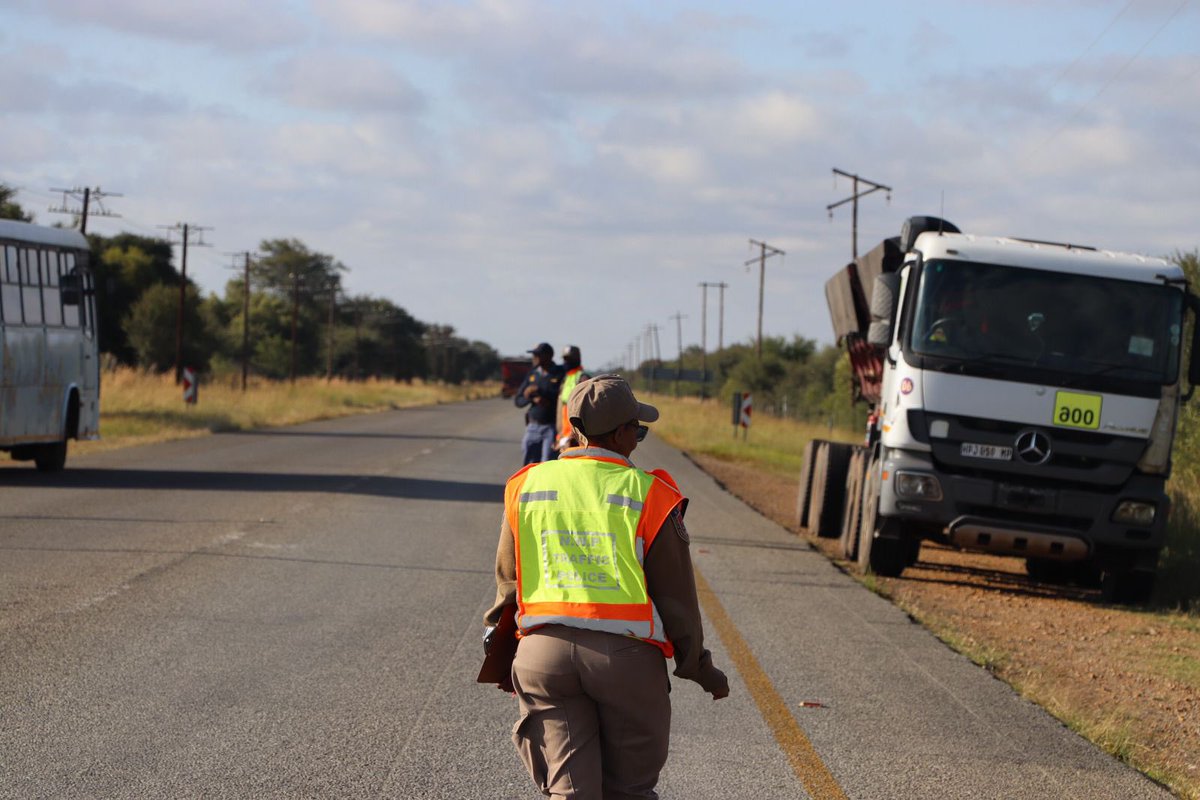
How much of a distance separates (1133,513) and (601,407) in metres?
8.95

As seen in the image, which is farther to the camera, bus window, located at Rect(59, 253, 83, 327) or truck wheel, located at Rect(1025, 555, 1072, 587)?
bus window, located at Rect(59, 253, 83, 327)

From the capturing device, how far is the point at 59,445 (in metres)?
20.0

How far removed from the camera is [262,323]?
11462 cm

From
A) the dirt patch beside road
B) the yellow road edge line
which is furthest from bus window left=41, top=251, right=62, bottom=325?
the yellow road edge line

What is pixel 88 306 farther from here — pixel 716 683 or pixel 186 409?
pixel 716 683

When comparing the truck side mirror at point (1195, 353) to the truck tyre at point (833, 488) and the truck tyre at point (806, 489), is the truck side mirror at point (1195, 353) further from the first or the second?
the truck tyre at point (806, 489)

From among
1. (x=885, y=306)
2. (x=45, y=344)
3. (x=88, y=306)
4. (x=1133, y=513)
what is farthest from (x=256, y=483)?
(x=1133, y=513)

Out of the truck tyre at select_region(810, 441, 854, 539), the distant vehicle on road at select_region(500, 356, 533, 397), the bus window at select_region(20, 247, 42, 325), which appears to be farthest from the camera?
the distant vehicle on road at select_region(500, 356, 533, 397)

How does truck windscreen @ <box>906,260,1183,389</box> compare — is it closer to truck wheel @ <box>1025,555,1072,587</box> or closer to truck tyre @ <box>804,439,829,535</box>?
truck wheel @ <box>1025,555,1072,587</box>

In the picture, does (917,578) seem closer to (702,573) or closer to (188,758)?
(702,573)

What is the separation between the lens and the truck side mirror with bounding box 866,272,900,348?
12117mm

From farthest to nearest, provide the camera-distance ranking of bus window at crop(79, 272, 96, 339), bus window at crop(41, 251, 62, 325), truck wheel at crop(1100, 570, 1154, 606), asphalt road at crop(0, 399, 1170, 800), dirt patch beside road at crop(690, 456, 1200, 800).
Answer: bus window at crop(79, 272, 96, 339)
bus window at crop(41, 251, 62, 325)
truck wheel at crop(1100, 570, 1154, 606)
dirt patch beside road at crop(690, 456, 1200, 800)
asphalt road at crop(0, 399, 1170, 800)

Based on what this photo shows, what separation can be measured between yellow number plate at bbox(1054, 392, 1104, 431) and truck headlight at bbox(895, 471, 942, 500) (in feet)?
3.62

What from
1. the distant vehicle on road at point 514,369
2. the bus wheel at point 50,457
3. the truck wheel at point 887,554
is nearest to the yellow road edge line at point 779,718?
the truck wheel at point 887,554
